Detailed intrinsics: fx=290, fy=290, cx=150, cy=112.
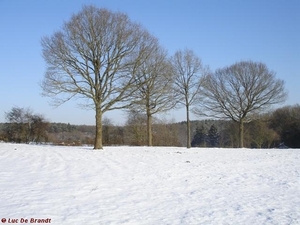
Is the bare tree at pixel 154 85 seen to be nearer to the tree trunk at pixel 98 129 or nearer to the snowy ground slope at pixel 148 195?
the tree trunk at pixel 98 129

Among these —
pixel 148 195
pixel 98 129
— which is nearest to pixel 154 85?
pixel 98 129

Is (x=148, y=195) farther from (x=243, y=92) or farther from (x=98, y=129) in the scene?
(x=243, y=92)

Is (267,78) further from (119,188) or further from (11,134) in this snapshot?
(11,134)

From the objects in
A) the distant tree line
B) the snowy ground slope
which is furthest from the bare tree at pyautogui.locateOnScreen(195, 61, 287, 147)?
the snowy ground slope

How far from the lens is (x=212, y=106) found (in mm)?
34000

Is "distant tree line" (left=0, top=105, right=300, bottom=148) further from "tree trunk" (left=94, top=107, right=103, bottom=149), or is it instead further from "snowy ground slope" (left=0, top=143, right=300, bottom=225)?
"snowy ground slope" (left=0, top=143, right=300, bottom=225)

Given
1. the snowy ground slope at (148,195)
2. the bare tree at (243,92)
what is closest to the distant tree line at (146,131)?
the bare tree at (243,92)

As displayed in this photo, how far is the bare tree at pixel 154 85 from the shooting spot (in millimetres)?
23763

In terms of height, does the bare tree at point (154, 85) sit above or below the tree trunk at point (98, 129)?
above

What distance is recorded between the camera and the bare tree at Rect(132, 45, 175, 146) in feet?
78.0

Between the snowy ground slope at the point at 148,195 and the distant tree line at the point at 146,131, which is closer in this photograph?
the snowy ground slope at the point at 148,195

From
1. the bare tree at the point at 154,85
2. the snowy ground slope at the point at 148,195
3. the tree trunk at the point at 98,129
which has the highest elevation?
the bare tree at the point at 154,85

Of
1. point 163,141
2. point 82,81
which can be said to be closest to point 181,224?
point 82,81

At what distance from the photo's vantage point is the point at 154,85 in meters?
25.7
